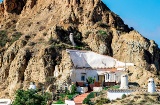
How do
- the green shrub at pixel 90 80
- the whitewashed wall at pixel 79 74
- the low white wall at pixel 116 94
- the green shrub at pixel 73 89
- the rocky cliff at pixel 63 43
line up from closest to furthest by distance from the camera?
the low white wall at pixel 116 94
the green shrub at pixel 73 89
the whitewashed wall at pixel 79 74
the green shrub at pixel 90 80
the rocky cliff at pixel 63 43

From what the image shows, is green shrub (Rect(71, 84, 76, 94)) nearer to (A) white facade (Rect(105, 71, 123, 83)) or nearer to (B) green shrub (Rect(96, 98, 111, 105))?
(A) white facade (Rect(105, 71, 123, 83))

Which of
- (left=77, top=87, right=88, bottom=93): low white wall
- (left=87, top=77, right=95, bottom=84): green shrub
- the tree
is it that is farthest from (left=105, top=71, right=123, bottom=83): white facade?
the tree

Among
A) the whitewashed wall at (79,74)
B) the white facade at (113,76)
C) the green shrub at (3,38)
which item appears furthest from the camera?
the green shrub at (3,38)

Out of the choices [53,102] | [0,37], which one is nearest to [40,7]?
[0,37]

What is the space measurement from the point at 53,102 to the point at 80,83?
6.80 meters

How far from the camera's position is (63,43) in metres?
68.2

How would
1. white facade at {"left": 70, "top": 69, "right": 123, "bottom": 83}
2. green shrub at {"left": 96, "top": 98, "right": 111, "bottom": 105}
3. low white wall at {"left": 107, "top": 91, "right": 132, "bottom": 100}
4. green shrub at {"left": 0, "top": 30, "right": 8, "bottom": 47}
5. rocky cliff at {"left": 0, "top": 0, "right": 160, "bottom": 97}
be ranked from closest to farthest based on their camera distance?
green shrub at {"left": 96, "top": 98, "right": 111, "bottom": 105} < low white wall at {"left": 107, "top": 91, "right": 132, "bottom": 100} < white facade at {"left": 70, "top": 69, "right": 123, "bottom": 83} < rocky cliff at {"left": 0, "top": 0, "right": 160, "bottom": 97} < green shrub at {"left": 0, "top": 30, "right": 8, "bottom": 47}

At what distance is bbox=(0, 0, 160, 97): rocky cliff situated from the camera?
65062 millimetres

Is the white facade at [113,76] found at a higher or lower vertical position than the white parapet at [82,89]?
higher

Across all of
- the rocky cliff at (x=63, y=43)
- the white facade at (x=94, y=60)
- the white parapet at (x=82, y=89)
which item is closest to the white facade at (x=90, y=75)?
the rocky cliff at (x=63, y=43)

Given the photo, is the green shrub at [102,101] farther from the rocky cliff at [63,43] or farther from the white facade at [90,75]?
the white facade at [90,75]

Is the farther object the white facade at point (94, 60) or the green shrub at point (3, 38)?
the green shrub at point (3, 38)

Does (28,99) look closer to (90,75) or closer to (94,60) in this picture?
(90,75)

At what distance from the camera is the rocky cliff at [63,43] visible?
65.1m
